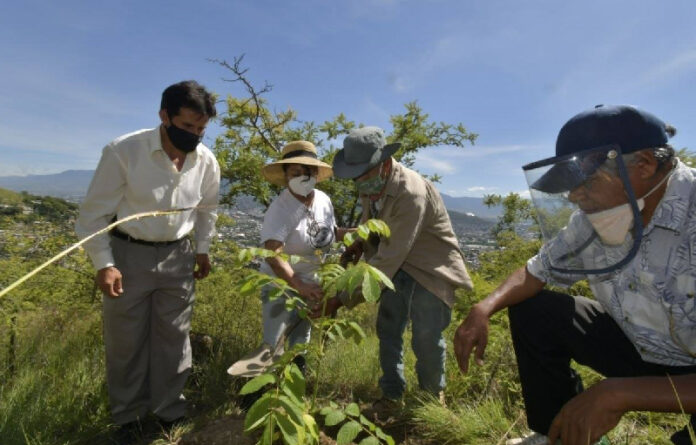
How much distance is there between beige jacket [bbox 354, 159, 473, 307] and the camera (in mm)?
2484

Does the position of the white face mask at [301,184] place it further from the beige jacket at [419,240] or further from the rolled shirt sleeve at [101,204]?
the rolled shirt sleeve at [101,204]

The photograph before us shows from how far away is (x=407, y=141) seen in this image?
542cm

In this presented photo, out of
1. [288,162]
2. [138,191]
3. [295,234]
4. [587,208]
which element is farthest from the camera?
[288,162]

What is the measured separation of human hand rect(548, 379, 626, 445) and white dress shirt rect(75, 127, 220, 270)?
2.48 meters

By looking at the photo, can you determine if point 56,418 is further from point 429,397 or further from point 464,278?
point 464,278

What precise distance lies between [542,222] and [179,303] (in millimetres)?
2474

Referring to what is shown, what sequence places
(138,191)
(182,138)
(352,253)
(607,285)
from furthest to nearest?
A: 1. (352,253)
2. (182,138)
3. (138,191)
4. (607,285)

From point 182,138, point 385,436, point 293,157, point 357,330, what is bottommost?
point 385,436

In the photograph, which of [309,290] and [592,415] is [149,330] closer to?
[309,290]

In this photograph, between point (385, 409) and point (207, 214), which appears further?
point (207, 214)

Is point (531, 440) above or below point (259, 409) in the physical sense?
below

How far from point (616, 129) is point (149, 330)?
305 cm

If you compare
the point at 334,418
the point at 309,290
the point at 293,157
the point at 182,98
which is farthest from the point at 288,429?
the point at 293,157

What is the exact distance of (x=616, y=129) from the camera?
151 cm
